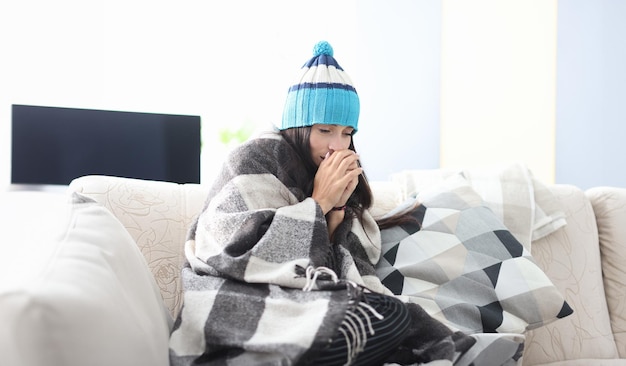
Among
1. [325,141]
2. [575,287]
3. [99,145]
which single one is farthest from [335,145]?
[99,145]

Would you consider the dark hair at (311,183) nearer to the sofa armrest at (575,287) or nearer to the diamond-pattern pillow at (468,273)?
the diamond-pattern pillow at (468,273)

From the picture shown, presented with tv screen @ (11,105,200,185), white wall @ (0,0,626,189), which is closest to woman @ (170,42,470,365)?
tv screen @ (11,105,200,185)

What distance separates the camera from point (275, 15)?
3.96 meters

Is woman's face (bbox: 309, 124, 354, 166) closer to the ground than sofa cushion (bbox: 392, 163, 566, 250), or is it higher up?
higher up

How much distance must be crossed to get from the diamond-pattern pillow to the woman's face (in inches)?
11.1

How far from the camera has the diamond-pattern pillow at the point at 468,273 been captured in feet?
5.31

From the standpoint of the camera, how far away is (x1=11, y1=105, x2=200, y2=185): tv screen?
2379 mm

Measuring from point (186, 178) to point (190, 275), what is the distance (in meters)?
1.24

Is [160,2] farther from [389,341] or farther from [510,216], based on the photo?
[389,341]

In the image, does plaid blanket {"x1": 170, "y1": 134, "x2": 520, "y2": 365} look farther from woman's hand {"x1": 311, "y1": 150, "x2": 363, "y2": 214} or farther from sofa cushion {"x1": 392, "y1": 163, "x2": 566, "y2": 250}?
sofa cushion {"x1": 392, "y1": 163, "x2": 566, "y2": 250}

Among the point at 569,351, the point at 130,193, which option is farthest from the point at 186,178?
the point at 569,351

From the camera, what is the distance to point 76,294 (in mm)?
854

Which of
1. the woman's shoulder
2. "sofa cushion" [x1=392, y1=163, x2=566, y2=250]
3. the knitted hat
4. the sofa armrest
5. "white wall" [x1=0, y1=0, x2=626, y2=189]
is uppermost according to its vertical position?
"white wall" [x1=0, y1=0, x2=626, y2=189]

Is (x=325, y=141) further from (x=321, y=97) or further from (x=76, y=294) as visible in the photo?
(x=76, y=294)
